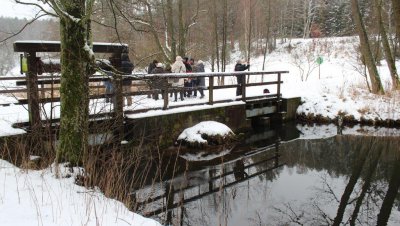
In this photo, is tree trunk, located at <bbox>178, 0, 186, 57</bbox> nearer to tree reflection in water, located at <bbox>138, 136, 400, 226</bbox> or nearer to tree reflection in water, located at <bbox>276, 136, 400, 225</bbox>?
tree reflection in water, located at <bbox>276, 136, 400, 225</bbox>

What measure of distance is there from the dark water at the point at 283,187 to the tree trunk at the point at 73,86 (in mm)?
1360

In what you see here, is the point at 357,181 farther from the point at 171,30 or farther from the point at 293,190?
the point at 171,30

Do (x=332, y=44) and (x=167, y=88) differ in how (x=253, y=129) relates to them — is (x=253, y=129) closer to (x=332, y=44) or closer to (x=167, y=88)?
→ (x=167, y=88)

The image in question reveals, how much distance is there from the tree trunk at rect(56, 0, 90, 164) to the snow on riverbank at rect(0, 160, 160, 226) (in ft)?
1.65

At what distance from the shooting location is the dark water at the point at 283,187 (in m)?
5.62

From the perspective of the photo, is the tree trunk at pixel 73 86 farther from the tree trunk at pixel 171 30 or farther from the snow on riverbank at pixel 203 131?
the tree trunk at pixel 171 30

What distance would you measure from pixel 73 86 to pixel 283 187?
4279 mm

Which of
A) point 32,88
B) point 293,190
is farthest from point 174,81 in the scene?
A: point 293,190

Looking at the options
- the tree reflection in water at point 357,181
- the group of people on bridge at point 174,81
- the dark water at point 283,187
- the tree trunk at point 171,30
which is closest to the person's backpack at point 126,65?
the group of people on bridge at point 174,81

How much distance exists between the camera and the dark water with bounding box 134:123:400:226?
18.4 feet

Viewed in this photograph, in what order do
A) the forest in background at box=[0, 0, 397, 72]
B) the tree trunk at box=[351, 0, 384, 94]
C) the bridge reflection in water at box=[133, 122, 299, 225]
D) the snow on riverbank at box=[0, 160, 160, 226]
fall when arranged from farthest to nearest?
the tree trunk at box=[351, 0, 384, 94] < the forest in background at box=[0, 0, 397, 72] < the bridge reflection in water at box=[133, 122, 299, 225] < the snow on riverbank at box=[0, 160, 160, 226]

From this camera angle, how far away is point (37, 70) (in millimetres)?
6516

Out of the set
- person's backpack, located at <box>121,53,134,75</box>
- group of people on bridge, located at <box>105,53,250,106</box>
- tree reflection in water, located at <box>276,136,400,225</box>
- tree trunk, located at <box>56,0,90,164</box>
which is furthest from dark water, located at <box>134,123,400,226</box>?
person's backpack, located at <box>121,53,134,75</box>

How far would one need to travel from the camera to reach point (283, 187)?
7.03m
